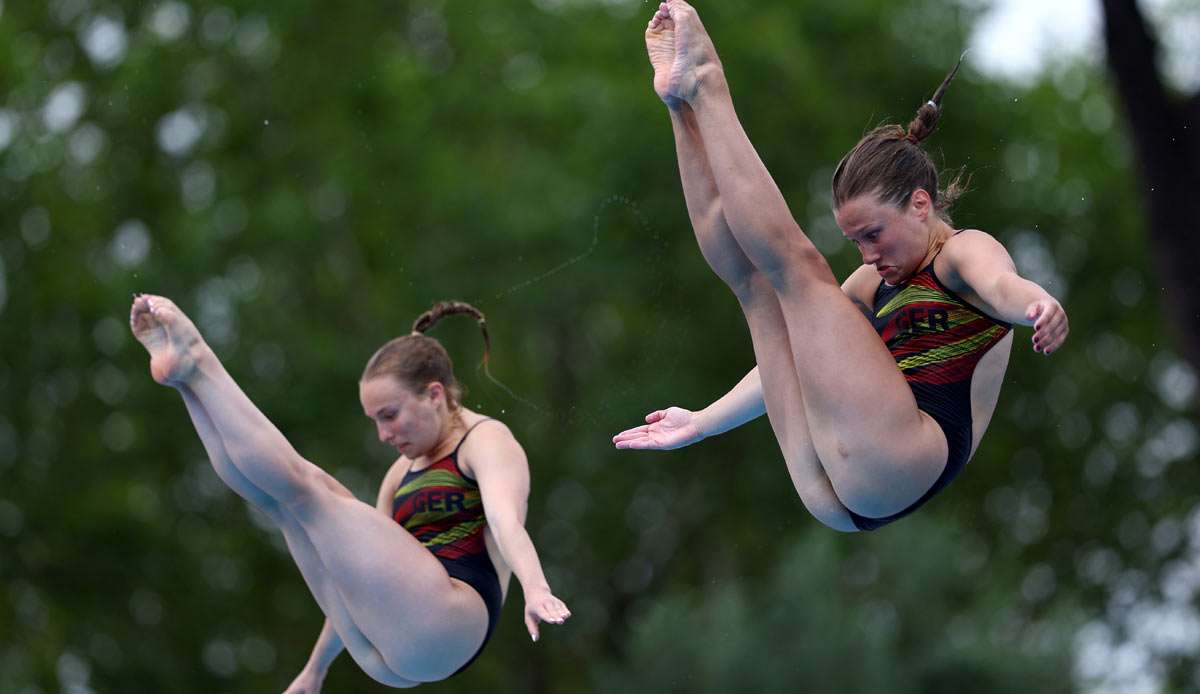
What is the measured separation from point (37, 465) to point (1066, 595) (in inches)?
503

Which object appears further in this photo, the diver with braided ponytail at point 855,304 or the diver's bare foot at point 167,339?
the diver's bare foot at point 167,339

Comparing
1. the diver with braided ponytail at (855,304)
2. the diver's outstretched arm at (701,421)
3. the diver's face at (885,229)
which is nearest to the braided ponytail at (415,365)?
the diver's outstretched arm at (701,421)

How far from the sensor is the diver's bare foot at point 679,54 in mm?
4711

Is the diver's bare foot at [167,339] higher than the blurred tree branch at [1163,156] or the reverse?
higher

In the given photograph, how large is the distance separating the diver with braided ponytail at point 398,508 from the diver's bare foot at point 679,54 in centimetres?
159

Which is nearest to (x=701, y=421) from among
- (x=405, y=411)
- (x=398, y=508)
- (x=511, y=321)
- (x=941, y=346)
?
(x=941, y=346)

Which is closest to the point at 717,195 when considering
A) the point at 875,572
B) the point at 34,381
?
the point at 875,572

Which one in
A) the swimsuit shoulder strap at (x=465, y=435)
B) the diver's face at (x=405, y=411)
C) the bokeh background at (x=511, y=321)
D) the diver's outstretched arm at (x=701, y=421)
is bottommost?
the bokeh background at (x=511, y=321)

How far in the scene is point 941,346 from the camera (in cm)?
483

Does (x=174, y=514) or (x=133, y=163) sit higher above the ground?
(x=133, y=163)

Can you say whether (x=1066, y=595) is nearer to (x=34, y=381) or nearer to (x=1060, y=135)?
(x=1060, y=135)

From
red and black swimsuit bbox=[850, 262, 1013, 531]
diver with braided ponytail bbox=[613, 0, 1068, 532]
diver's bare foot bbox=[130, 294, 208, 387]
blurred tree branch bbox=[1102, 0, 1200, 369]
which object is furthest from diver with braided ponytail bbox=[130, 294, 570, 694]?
blurred tree branch bbox=[1102, 0, 1200, 369]

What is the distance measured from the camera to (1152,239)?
10.2 meters

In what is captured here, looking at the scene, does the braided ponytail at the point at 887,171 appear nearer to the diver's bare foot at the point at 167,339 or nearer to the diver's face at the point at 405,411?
the diver's face at the point at 405,411
